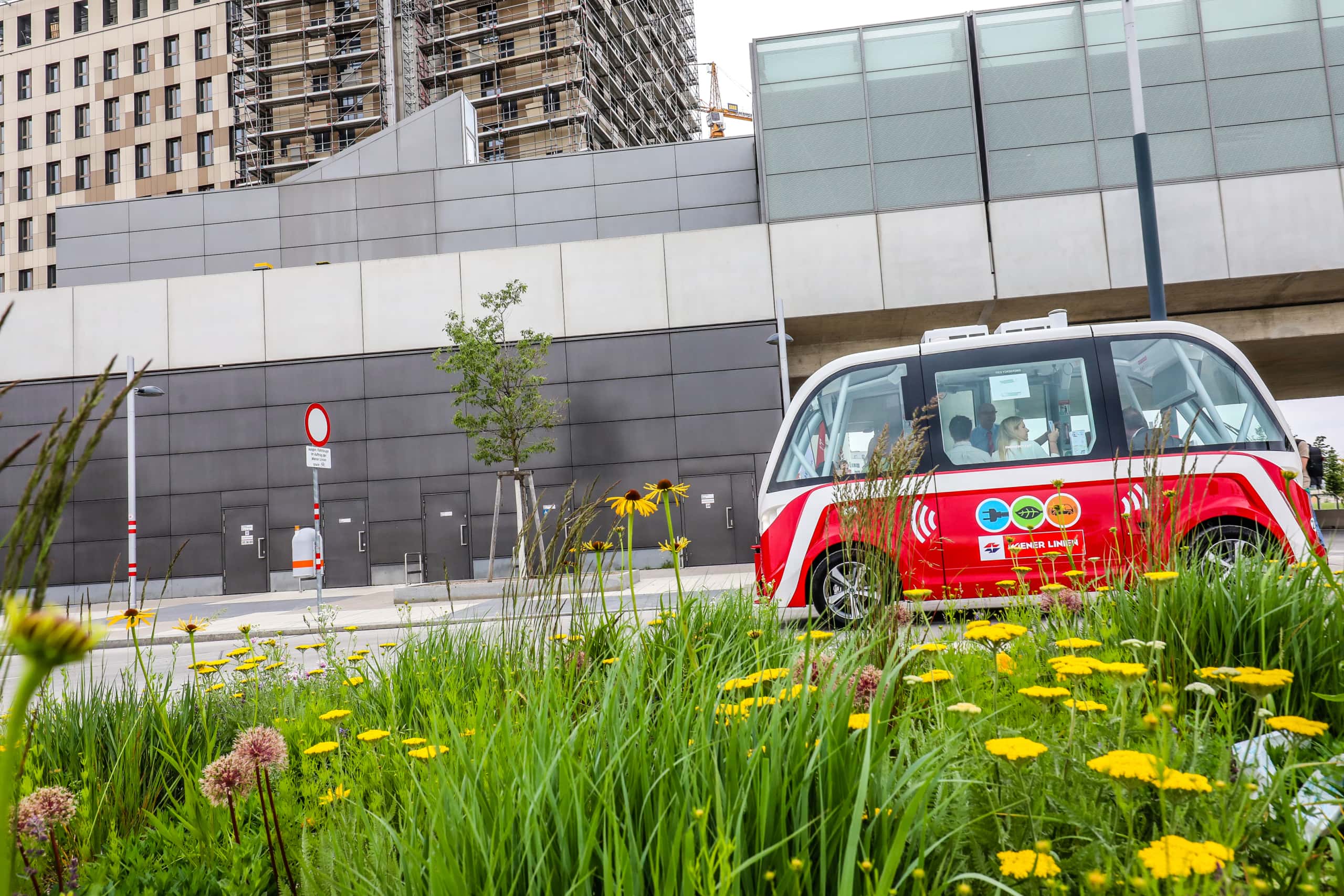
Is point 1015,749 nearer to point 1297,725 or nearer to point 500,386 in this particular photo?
point 1297,725

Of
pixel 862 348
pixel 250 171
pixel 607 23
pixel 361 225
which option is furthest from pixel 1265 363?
pixel 250 171

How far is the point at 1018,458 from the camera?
756 cm

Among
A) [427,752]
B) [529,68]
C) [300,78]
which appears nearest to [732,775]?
[427,752]

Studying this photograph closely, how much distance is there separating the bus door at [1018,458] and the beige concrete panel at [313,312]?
18.5m

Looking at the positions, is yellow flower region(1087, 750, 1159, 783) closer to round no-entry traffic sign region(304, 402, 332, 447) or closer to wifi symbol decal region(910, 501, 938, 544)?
wifi symbol decal region(910, 501, 938, 544)

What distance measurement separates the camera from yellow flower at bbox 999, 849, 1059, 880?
4.18 ft

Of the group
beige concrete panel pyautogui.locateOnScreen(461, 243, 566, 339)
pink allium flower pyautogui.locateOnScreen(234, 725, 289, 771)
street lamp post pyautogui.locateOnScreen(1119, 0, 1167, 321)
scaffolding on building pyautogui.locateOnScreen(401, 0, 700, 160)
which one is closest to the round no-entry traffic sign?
beige concrete panel pyautogui.locateOnScreen(461, 243, 566, 339)

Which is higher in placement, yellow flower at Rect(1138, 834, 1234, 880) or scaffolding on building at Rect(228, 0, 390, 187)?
scaffolding on building at Rect(228, 0, 390, 187)

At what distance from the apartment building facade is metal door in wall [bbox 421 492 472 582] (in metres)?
41.6

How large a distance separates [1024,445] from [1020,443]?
4cm

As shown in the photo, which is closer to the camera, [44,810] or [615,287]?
[44,810]

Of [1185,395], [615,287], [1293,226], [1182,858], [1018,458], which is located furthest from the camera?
[615,287]

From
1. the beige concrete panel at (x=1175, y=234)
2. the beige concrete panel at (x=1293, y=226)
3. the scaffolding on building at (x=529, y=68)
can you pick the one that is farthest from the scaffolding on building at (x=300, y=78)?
the beige concrete panel at (x=1293, y=226)

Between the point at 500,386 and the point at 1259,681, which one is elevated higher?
the point at 500,386
